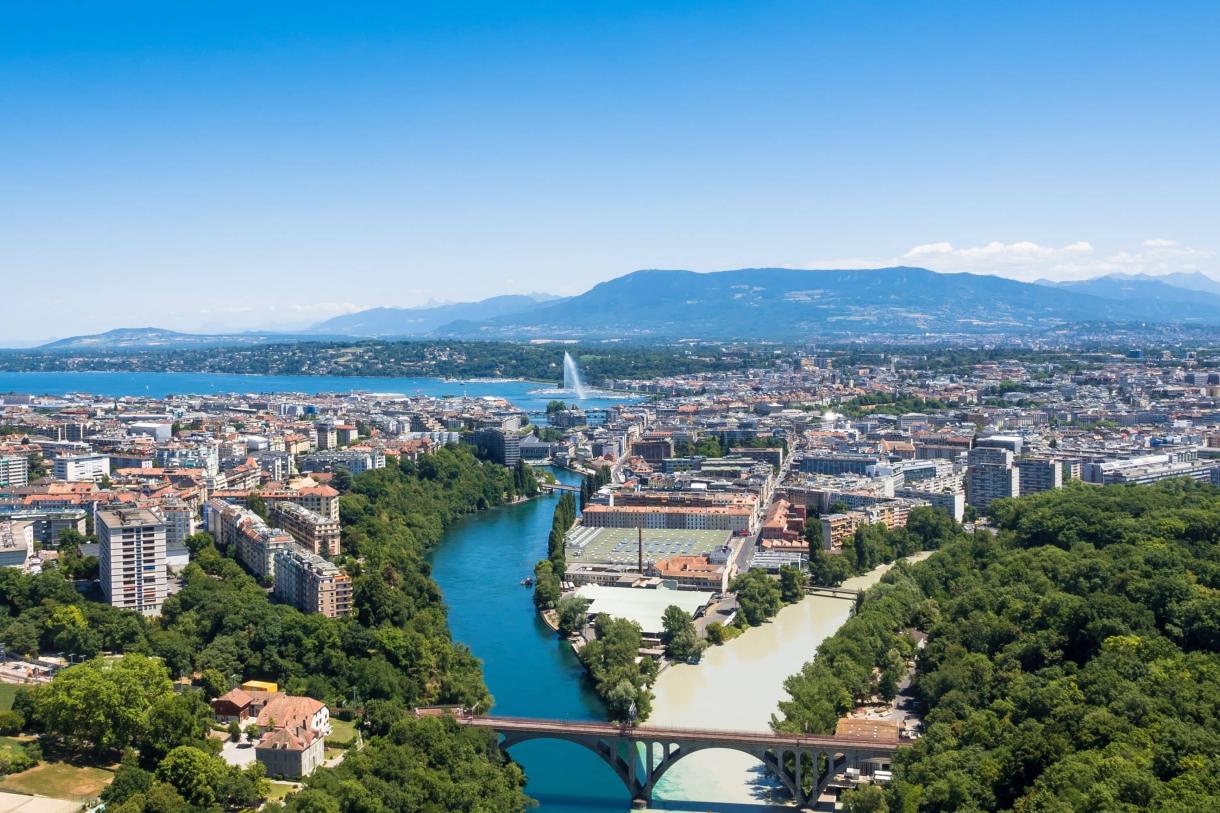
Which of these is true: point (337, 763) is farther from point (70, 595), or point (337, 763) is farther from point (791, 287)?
point (791, 287)

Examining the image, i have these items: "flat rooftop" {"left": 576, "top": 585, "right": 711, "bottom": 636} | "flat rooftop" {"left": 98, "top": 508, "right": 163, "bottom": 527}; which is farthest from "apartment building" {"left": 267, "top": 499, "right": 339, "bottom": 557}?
"flat rooftop" {"left": 576, "top": 585, "right": 711, "bottom": 636}

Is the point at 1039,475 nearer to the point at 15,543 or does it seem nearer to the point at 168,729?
the point at 15,543

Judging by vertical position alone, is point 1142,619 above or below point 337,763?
above

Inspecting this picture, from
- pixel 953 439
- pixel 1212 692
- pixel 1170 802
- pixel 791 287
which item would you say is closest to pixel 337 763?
pixel 1170 802

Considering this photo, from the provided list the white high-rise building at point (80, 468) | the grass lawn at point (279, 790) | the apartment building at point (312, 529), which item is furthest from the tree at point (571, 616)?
the white high-rise building at point (80, 468)

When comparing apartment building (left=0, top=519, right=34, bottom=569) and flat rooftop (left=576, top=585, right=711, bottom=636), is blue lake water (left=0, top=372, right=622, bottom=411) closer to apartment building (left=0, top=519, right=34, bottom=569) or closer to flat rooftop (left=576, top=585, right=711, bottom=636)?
flat rooftop (left=576, top=585, right=711, bottom=636)

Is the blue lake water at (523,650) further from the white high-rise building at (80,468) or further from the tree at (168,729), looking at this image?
the white high-rise building at (80,468)

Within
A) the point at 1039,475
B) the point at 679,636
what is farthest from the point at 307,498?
the point at 1039,475
